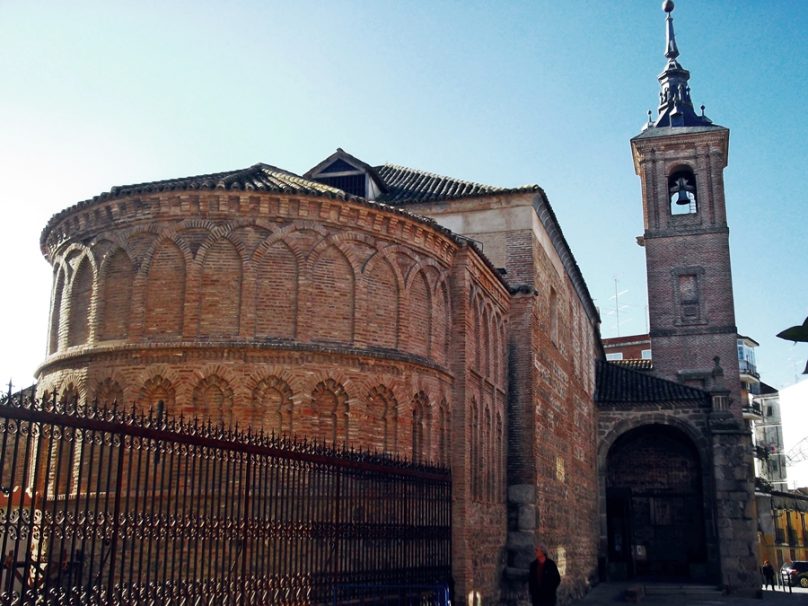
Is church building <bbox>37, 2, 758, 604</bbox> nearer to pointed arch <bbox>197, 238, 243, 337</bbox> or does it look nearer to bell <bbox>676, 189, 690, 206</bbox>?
pointed arch <bbox>197, 238, 243, 337</bbox>

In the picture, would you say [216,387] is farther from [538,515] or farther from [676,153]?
[676,153]

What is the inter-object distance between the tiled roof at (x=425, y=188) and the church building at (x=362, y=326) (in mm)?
73

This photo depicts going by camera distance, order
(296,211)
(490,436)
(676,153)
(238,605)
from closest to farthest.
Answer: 1. (238,605)
2. (296,211)
3. (490,436)
4. (676,153)

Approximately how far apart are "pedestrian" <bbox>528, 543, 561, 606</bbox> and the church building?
1.93 metres

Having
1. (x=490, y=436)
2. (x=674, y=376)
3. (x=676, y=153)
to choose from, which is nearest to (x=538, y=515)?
(x=490, y=436)

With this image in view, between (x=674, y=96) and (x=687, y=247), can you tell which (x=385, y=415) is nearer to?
(x=687, y=247)

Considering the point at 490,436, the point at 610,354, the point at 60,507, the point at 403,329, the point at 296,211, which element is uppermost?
the point at 610,354

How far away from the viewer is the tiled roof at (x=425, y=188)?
21.7 m

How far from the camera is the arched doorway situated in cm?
3122

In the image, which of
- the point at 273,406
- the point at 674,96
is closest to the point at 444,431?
the point at 273,406

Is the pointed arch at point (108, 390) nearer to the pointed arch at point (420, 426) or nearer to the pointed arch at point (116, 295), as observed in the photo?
the pointed arch at point (116, 295)

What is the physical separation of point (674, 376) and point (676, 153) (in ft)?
32.3

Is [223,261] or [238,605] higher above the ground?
[223,261]

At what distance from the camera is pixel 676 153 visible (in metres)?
38.2
